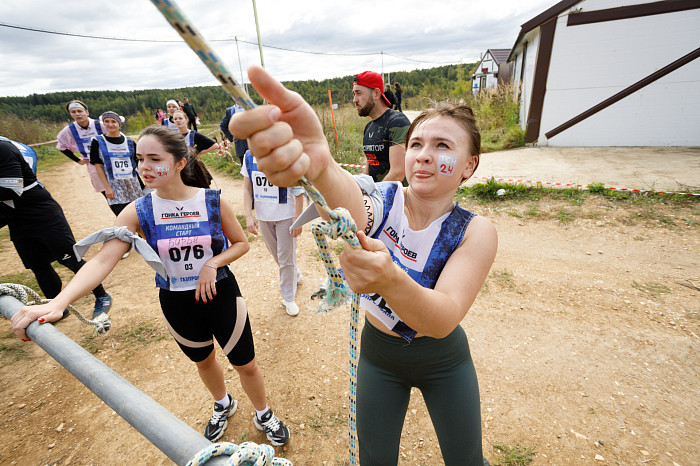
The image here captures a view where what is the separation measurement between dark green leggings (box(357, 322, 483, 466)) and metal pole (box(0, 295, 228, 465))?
93 centimetres

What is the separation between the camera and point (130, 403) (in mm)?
1075

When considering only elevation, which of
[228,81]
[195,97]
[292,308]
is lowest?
[292,308]

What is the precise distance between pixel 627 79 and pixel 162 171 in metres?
11.5

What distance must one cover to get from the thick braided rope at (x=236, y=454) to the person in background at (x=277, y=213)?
2736 millimetres

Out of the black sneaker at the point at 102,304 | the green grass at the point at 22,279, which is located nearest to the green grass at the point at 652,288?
the black sneaker at the point at 102,304

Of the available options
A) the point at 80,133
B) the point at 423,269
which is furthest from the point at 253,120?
the point at 80,133

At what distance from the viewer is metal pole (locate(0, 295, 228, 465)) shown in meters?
0.95

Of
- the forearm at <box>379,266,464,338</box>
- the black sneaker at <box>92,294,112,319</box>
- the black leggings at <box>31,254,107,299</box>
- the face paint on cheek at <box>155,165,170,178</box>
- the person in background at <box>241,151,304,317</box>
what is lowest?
the black sneaker at <box>92,294,112,319</box>

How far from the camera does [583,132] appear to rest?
9438mm

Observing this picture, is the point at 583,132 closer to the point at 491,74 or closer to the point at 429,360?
the point at 429,360

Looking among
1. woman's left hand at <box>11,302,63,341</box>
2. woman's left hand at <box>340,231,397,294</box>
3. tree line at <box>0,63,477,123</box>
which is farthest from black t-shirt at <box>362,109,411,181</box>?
tree line at <box>0,63,477,123</box>

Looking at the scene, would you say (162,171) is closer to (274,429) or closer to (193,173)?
(193,173)

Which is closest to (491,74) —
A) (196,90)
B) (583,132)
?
(583,132)

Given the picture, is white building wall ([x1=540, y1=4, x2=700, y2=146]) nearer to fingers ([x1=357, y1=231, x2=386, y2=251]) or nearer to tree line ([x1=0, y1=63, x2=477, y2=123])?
fingers ([x1=357, y1=231, x2=386, y2=251])
